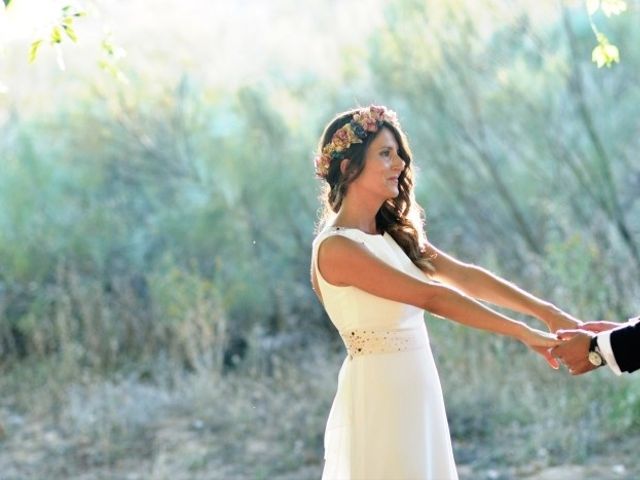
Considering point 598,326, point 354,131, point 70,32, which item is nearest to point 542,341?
point 598,326

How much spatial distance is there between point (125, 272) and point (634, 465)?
5.72m

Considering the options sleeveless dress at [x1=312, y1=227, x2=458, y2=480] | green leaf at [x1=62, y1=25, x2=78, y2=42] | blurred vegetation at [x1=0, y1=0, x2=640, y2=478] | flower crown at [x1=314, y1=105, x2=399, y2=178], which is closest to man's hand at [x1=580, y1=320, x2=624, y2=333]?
sleeveless dress at [x1=312, y1=227, x2=458, y2=480]

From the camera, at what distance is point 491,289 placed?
4.73 meters

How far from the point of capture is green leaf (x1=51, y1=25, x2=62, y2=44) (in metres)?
4.64

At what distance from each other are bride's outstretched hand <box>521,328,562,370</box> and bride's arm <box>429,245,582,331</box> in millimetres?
137

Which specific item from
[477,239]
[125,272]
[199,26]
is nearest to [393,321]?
[477,239]

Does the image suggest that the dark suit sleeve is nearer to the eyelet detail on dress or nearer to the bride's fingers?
the bride's fingers

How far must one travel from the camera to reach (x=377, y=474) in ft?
14.2

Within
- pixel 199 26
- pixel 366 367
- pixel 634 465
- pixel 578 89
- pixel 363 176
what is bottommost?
pixel 634 465

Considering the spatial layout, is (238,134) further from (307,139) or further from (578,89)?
(578,89)

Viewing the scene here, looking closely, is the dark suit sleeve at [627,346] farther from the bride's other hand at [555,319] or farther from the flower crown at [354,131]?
the flower crown at [354,131]

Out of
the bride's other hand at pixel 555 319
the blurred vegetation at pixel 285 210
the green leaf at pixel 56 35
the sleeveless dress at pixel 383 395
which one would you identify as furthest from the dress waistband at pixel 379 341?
the blurred vegetation at pixel 285 210

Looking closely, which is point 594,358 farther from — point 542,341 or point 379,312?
point 379,312

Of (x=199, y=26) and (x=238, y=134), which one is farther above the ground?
(x=199, y=26)
